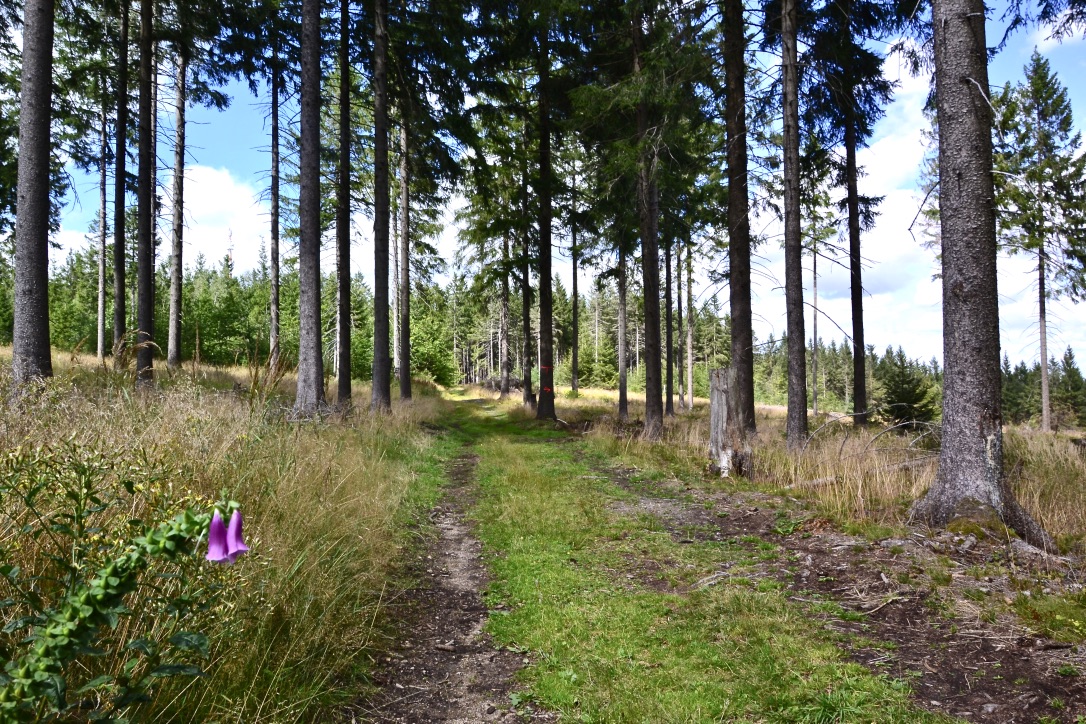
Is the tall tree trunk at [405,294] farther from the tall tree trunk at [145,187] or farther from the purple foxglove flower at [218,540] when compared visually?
the purple foxglove flower at [218,540]

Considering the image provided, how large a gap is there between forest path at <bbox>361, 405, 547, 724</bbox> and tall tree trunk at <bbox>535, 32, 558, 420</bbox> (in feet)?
40.1

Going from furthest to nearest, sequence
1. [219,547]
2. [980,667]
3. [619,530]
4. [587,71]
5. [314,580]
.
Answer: [587,71], [619,530], [314,580], [980,667], [219,547]

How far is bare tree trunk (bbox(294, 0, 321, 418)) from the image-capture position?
9969 millimetres

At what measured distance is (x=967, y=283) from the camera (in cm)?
522

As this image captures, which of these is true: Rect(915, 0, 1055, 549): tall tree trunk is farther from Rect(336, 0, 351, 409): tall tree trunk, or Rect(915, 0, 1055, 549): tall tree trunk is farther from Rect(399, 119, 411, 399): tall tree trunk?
Rect(399, 119, 411, 399): tall tree trunk

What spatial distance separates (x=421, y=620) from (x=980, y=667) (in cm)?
342

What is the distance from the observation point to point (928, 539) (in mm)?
4832

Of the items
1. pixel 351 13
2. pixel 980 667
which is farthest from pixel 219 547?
pixel 351 13

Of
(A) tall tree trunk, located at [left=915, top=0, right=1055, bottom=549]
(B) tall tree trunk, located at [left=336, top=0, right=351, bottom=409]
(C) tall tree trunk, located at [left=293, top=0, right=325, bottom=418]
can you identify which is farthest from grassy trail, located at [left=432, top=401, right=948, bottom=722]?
(B) tall tree trunk, located at [left=336, top=0, right=351, bottom=409]

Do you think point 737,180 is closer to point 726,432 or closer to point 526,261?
point 726,432

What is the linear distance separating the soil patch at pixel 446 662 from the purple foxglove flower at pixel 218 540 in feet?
6.46

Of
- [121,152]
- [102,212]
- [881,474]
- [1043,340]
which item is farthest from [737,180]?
[102,212]

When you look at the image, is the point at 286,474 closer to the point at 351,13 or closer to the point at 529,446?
the point at 529,446

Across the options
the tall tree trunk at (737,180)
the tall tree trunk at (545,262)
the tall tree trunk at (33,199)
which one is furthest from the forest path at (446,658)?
the tall tree trunk at (545,262)
